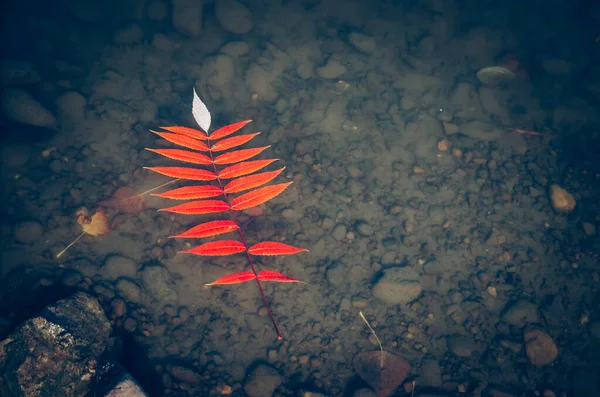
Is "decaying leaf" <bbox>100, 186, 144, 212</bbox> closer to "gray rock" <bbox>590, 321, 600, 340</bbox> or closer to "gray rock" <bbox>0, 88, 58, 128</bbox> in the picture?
"gray rock" <bbox>0, 88, 58, 128</bbox>

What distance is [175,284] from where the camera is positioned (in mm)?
3434

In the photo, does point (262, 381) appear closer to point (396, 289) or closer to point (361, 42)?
point (396, 289)

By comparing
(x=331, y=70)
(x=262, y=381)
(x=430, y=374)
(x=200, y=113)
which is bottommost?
(x=430, y=374)

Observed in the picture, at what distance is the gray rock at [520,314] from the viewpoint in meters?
3.58

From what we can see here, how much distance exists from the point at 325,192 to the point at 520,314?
8.61ft

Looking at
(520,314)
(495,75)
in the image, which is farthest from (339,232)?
(495,75)

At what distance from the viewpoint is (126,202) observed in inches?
146

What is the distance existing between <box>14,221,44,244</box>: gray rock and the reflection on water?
0.07ft

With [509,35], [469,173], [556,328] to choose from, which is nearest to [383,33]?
[509,35]

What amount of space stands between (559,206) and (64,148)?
6521mm

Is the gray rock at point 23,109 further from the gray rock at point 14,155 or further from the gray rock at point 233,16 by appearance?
the gray rock at point 233,16

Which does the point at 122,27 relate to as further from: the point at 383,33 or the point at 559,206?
the point at 559,206

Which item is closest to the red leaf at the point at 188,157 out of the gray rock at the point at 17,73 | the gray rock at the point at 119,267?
the gray rock at the point at 119,267

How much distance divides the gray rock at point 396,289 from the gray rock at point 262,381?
137 centimetres
